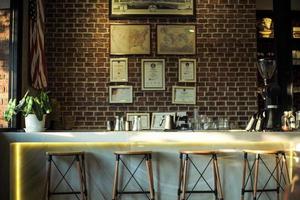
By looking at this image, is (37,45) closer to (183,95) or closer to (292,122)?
(183,95)

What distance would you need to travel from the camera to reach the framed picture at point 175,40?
6.35 metres

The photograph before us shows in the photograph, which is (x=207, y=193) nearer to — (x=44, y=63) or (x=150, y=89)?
(x=150, y=89)

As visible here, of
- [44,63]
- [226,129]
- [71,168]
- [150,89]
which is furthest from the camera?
[150,89]

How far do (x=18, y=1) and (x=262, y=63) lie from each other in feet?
8.43

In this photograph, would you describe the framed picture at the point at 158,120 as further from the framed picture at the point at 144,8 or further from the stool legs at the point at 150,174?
the stool legs at the point at 150,174

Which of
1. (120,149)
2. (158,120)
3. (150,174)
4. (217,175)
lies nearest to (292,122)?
(217,175)

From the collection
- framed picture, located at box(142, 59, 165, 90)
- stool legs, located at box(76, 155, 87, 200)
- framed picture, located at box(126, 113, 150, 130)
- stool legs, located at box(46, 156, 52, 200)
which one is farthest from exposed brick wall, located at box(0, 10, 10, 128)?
framed picture, located at box(142, 59, 165, 90)

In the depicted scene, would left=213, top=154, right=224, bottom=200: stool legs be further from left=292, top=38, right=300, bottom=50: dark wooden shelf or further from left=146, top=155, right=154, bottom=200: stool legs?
left=292, top=38, right=300, bottom=50: dark wooden shelf

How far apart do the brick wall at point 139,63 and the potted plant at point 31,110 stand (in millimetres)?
1610

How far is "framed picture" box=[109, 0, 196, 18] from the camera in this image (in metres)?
6.36

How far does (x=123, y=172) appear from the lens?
15.5 feet

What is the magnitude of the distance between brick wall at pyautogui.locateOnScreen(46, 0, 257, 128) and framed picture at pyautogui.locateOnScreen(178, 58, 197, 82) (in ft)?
0.22

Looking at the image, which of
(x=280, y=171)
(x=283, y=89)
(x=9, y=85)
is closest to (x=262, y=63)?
(x=283, y=89)

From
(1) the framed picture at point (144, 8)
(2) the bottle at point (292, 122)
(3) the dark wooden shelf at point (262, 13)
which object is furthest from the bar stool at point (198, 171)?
(3) the dark wooden shelf at point (262, 13)
